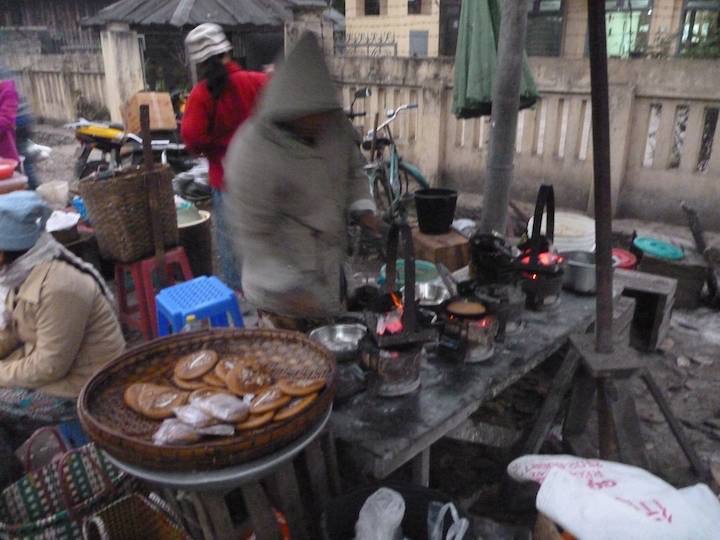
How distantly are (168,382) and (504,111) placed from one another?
3.22 m

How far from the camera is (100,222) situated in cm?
430

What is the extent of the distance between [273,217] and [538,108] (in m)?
5.67

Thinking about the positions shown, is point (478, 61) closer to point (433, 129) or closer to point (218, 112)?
point (218, 112)

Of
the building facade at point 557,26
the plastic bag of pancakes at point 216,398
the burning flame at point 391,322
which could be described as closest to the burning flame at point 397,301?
the burning flame at point 391,322

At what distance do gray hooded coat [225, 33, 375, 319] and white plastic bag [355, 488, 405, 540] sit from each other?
2.98 ft

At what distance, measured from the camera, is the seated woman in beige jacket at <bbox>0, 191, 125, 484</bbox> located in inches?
105

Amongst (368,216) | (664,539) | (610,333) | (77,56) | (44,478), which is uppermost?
(77,56)

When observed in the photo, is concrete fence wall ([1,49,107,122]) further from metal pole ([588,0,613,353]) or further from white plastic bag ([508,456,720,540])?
white plastic bag ([508,456,720,540])

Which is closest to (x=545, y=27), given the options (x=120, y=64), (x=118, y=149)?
(x=120, y=64)

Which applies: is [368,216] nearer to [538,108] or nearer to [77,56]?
[538,108]

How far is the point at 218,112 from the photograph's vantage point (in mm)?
4219

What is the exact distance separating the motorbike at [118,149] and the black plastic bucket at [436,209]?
390cm

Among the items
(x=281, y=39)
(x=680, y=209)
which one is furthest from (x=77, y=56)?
(x=680, y=209)

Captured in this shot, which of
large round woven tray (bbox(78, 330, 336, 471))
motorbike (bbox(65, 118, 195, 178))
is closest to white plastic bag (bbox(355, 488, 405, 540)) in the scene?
large round woven tray (bbox(78, 330, 336, 471))
